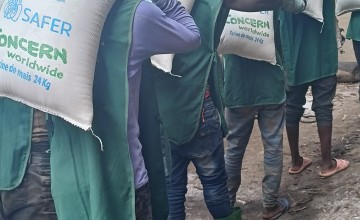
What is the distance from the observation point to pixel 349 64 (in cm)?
678

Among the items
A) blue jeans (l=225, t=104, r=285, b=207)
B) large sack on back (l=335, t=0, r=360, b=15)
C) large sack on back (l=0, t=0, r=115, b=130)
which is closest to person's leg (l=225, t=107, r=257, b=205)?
blue jeans (l=225, t=104, r=285, b=207)

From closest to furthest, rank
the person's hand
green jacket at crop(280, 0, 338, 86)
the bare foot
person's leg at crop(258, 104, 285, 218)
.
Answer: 1. the person's hand
2. person's leg at crop(258, 104, 285, 218)
3. green jacket at crop(280, 0, 338, 86)
4. the bare foot

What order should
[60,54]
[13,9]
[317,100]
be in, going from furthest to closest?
[317,100] < [13,9] < [60,54]

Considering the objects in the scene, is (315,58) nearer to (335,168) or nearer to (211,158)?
(335,168)

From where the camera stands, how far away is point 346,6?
469cm

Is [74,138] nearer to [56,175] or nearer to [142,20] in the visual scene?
[56,175]

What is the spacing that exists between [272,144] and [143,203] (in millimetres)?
1695

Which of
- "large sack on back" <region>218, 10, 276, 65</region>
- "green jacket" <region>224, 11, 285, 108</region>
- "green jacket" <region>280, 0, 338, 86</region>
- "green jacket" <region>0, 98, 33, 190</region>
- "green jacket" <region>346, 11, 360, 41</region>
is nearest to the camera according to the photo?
"green jacket" <region>0, 98, 33, 190</region>

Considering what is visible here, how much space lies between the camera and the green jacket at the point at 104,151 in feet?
7.01

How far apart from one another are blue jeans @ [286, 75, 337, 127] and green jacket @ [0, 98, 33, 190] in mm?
2490

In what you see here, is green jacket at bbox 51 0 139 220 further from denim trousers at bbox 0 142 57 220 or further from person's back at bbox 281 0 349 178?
person's back at bbox 281 0 349 178

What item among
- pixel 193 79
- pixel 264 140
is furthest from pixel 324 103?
pixel 193 79

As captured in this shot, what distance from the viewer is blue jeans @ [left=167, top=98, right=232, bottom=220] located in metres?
3.22

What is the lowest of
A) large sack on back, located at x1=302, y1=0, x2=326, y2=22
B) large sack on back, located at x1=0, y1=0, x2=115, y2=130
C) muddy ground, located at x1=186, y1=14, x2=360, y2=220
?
muddy ground, located at x1=186, y1=14, x2=360, y2=220
